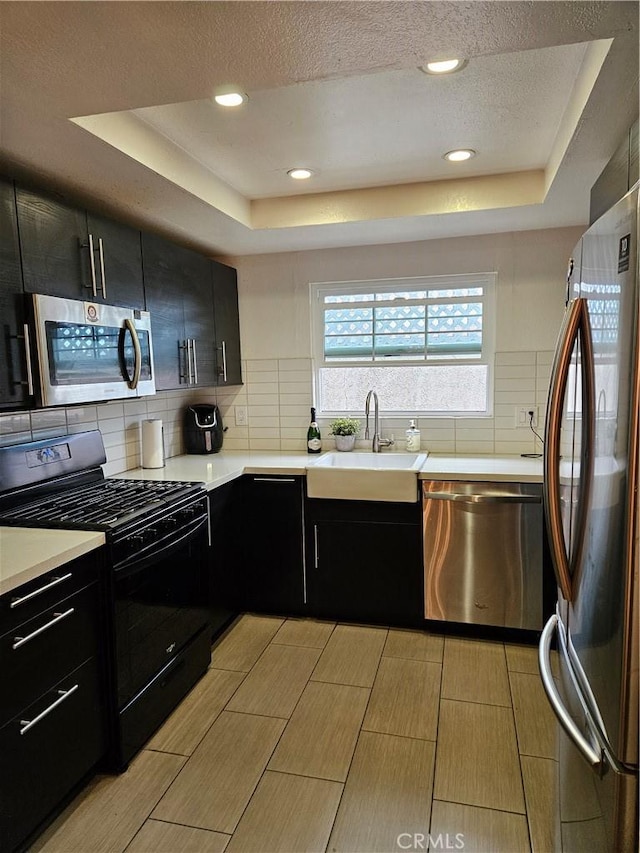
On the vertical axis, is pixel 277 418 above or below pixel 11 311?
below

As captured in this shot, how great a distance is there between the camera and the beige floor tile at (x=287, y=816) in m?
1.68

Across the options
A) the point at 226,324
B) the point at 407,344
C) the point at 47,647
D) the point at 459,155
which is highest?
the point at 459,155

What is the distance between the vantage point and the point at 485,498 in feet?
9.13

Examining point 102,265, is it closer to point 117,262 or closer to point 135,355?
point 117,262

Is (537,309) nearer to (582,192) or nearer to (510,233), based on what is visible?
(510,233)

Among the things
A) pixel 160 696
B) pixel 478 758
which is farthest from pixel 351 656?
pixel 160 696

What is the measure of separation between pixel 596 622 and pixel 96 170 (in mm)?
2171

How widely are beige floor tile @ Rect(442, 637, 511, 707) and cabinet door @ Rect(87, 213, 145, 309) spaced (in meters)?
2.28

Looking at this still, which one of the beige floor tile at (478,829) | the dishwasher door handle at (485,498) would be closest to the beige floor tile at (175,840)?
the beige floor tile at (478,829)

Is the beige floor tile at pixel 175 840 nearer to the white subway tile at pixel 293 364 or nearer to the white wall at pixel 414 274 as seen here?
the white wall at pixel 414 274

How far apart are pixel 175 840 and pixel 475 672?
1500mm

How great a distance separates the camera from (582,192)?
243 centimetres

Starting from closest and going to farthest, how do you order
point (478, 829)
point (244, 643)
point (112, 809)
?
point (478, 829)
point (112, 809)
point (244, 643)

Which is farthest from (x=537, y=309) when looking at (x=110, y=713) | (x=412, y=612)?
(x=110, y=713)
